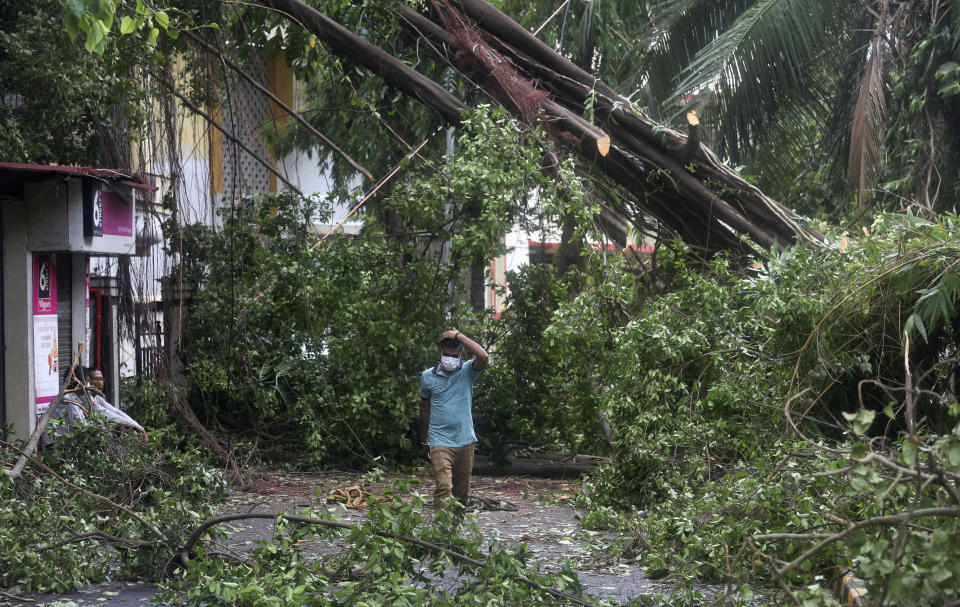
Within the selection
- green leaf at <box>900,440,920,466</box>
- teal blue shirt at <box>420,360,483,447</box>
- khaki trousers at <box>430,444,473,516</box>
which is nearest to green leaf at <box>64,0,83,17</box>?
teal blue shirt at <box>420,360,483,447</box>

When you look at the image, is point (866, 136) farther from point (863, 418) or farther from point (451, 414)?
point (863, 418)

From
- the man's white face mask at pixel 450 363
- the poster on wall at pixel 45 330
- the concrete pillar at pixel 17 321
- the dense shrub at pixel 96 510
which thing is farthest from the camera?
the poster on wall at pixel 45 330

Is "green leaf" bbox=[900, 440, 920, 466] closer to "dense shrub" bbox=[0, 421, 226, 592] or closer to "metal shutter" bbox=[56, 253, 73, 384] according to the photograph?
"dense shrub" bbox=[0, 421, 226, 592]

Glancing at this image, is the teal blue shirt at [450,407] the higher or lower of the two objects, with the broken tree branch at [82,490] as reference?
higher

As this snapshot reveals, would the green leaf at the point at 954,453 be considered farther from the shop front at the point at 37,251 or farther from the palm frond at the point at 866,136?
the shop front at the point at 37,251

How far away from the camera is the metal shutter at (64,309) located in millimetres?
9773

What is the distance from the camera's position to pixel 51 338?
9.21 m

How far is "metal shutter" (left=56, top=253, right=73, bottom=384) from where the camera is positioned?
9.77 meters

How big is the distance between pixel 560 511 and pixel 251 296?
483 cm

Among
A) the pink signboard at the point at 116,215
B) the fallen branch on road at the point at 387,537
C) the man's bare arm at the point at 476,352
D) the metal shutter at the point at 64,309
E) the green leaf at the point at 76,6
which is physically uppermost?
the green leaf at the point at 76,6

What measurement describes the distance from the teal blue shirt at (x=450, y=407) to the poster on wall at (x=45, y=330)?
13.1ft

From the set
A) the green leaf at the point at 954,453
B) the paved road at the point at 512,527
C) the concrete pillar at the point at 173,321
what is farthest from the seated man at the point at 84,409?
the green leaf at the point at 954,453

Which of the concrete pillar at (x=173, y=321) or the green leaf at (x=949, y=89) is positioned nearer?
the green leaf at (x=949, y=89)

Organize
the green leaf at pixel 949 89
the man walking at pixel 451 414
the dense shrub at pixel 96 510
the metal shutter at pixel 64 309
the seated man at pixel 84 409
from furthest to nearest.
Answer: the metal shutter at pixel 64 309, the green leaf at pixel 949 89, the man walking at pixel 451 414, the seated man at pixel 84 409, the dense shrub at pixel 96 510
